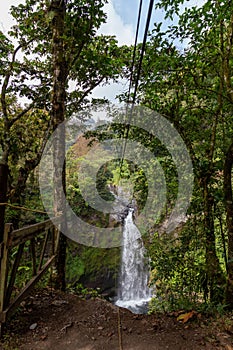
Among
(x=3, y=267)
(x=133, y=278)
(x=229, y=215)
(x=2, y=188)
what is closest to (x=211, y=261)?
(x=229, y=215)

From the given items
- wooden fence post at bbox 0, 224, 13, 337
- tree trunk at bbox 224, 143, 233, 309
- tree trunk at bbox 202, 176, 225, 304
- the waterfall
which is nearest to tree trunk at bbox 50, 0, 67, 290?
wooden fence post at bbox 0, 224, 13, 337

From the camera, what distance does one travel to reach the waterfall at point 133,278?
27.2 feet

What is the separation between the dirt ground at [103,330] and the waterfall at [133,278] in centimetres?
532

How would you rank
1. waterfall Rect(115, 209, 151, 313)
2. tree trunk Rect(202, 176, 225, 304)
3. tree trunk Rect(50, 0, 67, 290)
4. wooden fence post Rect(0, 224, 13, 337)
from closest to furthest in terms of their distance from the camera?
1. wooden fence post Rect(0, 224, 13, 337)
2. tree trunk Rect(202, 176, 225, 304)
3. tree trunk Rect(50, 0, 67, 290)
4. waterfall Rect(115, 209, 151, 313)

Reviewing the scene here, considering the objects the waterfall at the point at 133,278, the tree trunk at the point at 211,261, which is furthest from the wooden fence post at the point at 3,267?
the waterfall at the point at 133,278

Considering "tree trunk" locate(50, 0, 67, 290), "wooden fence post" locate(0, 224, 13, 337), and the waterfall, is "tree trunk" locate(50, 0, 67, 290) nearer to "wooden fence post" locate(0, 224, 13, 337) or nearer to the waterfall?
"wooden fence post" locate(0, 224, 13, 337)

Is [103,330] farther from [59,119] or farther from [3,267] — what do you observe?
[59,119]

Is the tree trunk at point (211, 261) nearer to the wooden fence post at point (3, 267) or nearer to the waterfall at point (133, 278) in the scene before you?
the wooden fence post at point (3, 267)

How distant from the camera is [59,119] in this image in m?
3.80

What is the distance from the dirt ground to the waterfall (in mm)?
5316

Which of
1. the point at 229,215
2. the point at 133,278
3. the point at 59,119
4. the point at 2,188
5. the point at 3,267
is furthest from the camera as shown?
the point at 133,278

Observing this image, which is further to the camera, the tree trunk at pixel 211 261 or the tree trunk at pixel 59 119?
the tree trunk at pixel 59 119

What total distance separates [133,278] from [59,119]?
719 cm

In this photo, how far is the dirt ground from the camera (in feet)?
6.86
